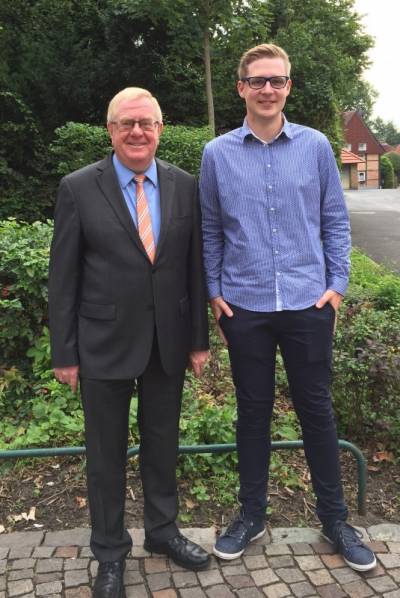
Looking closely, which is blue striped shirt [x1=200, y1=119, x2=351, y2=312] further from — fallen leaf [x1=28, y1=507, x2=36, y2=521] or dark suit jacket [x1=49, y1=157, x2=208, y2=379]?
fallen leaf [x1=28, y1=507, x2=36, y2=521]

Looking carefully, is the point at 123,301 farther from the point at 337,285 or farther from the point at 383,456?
the point at 383,456

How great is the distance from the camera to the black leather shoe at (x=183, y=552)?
2584 millimetres

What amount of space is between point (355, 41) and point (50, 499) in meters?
15.4

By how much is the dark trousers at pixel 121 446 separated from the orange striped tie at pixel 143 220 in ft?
1.46

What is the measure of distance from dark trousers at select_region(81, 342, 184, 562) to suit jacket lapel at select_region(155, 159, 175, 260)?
1.64 ft

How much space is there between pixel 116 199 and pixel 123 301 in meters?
0.42

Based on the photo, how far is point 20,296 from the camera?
14.1ft

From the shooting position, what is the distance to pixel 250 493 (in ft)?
8.95

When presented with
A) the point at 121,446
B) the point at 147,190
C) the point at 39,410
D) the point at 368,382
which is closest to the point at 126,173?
the point at 147,190

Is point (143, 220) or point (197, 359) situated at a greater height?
point (143, 220)

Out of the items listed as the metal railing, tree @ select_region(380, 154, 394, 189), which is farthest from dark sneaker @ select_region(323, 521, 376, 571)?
tree @ select_region(380, 154, 394, 189)

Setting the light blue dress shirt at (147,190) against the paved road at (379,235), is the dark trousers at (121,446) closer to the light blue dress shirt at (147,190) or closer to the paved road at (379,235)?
the light blue dress shirt at (147,190)

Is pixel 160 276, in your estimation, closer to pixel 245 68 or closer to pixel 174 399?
pixel 174 399

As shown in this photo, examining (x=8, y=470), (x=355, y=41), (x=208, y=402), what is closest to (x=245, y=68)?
(x=208, y=402)
